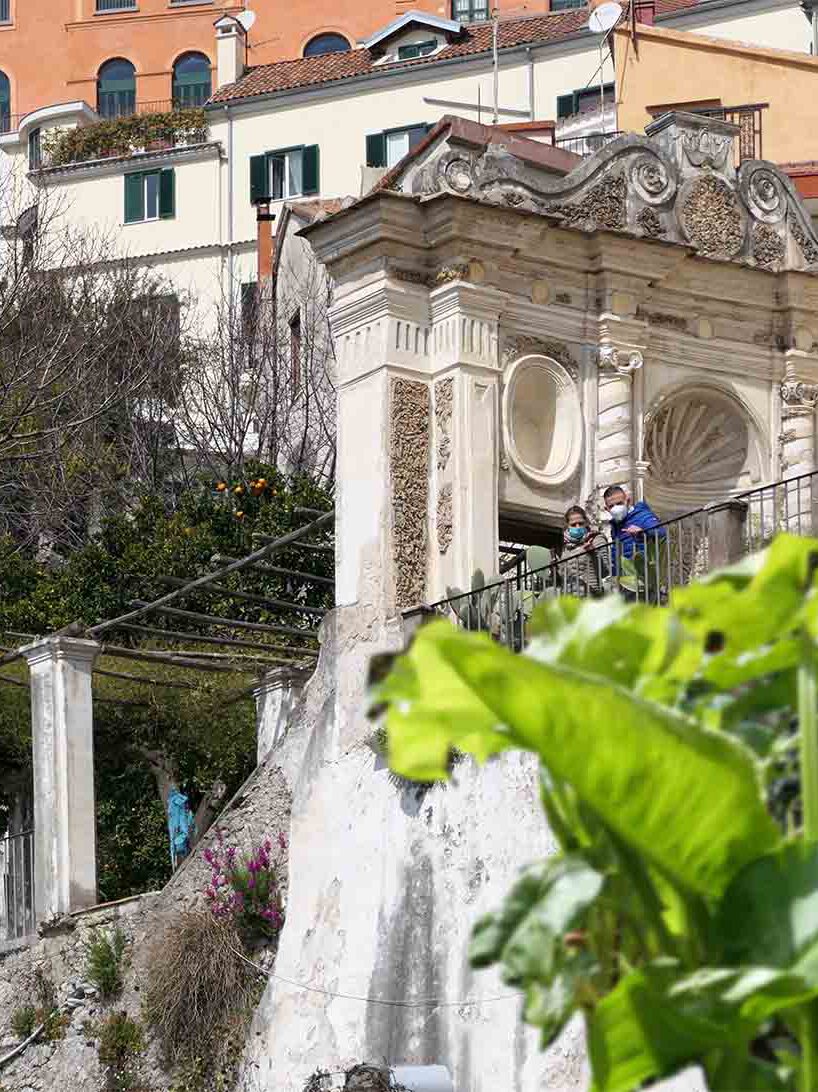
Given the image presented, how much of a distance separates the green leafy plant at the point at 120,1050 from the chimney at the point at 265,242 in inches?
1272

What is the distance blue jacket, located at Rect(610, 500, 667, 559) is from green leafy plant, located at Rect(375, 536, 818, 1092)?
14.1m

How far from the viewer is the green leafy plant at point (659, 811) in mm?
4566

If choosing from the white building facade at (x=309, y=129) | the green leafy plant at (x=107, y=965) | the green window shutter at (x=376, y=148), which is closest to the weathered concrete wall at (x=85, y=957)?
the green leafy plant at (x=107, y=965)

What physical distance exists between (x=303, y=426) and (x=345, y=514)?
22922 mm

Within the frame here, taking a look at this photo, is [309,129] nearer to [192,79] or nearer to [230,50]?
[230,50]

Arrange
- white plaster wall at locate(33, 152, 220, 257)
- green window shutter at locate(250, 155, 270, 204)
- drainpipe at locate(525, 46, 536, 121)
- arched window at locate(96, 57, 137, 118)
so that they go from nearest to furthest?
drainpipe at locate(525, 46, 536, 121) → white plaster wall at locate(33, 152, 220, 257) → green window shutter at locate(250, 155, 270, 204) → arched window at locate(96, 57, 137, 118)

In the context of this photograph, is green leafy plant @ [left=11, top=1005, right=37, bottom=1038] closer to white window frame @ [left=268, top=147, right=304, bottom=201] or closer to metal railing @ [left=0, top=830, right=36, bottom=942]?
metal railing @ [left=0, top=830, right=36, bottom=942]

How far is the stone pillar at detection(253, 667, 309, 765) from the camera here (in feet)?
81.3

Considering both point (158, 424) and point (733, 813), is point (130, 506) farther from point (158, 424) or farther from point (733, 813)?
point (733, 813)

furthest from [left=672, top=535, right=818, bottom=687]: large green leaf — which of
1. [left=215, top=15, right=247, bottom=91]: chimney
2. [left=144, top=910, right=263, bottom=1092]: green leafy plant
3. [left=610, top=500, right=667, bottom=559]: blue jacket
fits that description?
[left=215, top=15, right=247, bottom=91]: chimney

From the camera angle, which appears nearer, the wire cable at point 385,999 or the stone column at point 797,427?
the wire cable at point 385,999

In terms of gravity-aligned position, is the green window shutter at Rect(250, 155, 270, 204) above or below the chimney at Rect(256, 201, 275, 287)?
above

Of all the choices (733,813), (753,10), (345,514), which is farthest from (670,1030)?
(753,10)

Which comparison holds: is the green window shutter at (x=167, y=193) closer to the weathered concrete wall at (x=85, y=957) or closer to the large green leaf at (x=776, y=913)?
the weathered concrete wall at (x=85, y=957)
